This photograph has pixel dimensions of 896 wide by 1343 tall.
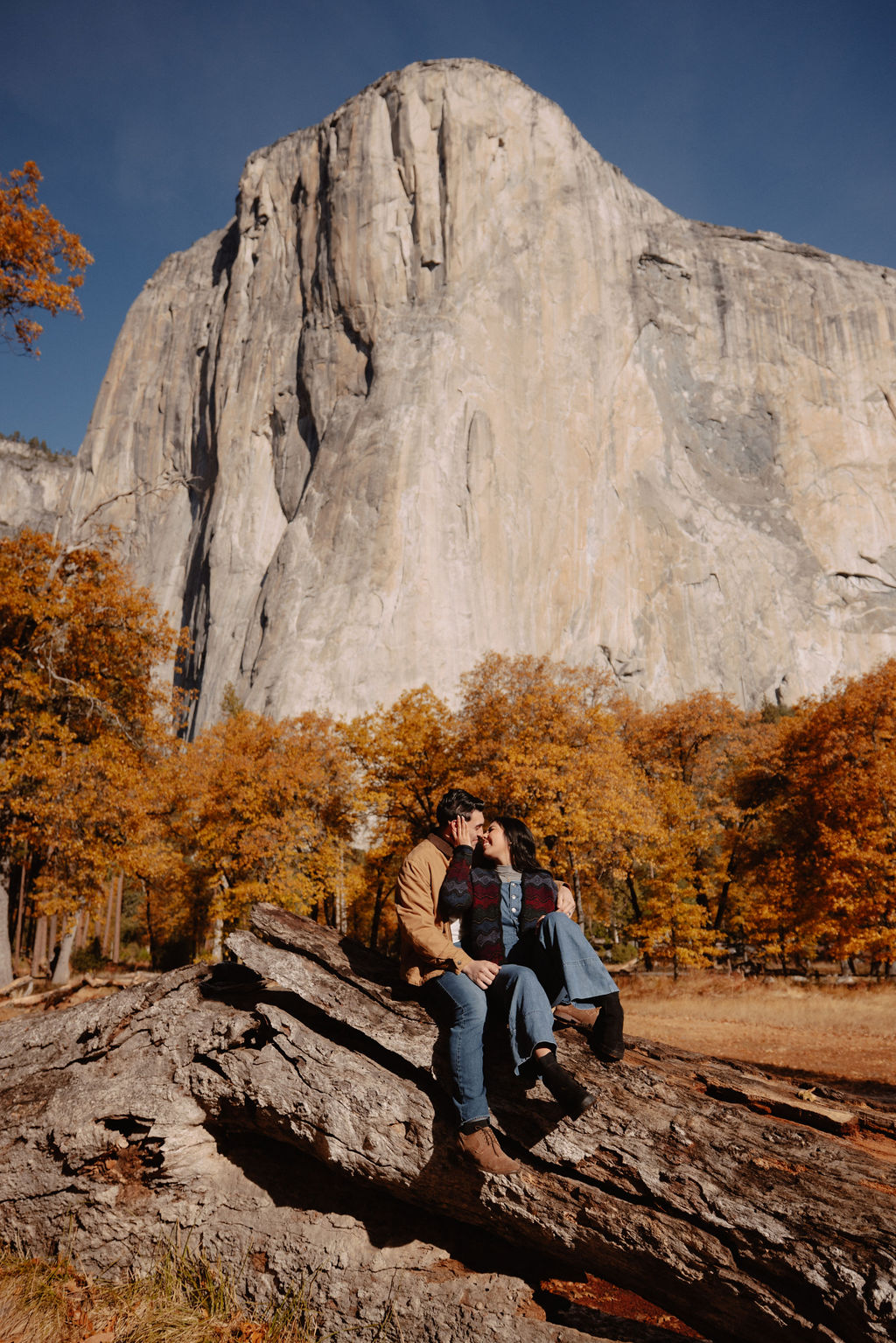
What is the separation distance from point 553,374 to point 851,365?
36936 millimetres

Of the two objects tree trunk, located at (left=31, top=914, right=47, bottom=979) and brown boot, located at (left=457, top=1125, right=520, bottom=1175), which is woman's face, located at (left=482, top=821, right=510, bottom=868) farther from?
tree trunk, located at (left=31, top=914, right=47, bottom=979)

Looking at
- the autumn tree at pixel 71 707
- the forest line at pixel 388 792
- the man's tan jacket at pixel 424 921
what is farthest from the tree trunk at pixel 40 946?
the man's tan jacket at pixel 424 921

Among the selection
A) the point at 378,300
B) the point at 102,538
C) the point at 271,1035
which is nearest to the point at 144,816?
the point at 102,538

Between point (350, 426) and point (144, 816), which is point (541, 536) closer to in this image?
point (350, 426)

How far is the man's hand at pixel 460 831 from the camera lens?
4.63m

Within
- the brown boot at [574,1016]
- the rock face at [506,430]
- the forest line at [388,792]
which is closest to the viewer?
the brown boot at [574,1016]

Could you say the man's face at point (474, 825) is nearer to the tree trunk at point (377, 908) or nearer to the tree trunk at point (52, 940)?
the tree trunk at point (52, 940)

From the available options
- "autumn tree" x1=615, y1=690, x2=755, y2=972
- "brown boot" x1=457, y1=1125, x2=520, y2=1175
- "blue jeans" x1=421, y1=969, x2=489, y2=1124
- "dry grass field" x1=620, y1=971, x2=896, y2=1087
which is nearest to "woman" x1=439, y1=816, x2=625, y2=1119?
"blue jeans" x1=421, y1=969, x2=489, y2=1124

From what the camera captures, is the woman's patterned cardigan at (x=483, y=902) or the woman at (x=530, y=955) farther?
the woman's patterned cardigan at (x=483, y=902)

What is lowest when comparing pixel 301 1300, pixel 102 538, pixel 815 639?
pixel 301 1300

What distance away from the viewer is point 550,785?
63.7ft

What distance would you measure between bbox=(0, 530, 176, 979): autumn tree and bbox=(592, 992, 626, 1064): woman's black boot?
465 inches

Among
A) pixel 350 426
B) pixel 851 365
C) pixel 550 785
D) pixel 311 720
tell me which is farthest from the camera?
pixel 851 365

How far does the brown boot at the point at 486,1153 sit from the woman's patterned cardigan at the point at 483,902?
846 mm
